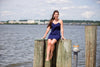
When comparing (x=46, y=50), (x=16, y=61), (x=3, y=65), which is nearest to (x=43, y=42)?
(x=46, y=50)

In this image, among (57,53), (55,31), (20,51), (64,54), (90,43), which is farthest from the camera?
(20,51)

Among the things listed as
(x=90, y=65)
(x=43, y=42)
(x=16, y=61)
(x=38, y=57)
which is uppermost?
(x=43, y=42)

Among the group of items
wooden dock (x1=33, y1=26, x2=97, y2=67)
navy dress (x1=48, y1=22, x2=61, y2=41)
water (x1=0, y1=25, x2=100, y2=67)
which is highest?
navy dress (x1=48, y1=22, x2=61, y2=41)

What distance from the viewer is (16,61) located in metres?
14.5

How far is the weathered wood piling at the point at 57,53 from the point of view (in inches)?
253

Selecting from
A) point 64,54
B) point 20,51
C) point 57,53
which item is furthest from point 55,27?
point 20,51

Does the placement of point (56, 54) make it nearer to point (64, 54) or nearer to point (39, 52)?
point (64, 54)

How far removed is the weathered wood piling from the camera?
642cm

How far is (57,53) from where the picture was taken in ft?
21.5

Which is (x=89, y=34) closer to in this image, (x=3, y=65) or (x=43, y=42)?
(x=43, y=42)

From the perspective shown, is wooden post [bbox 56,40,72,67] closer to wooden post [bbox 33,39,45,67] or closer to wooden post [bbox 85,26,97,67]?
wooden post [bbox 33,39,45,67]

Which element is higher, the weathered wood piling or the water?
the weathered wood piling

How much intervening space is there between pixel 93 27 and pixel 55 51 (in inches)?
63.4

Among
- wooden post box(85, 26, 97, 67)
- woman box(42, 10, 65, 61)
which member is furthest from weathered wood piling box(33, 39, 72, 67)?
wooden post box(85, 26, 97, 67)
